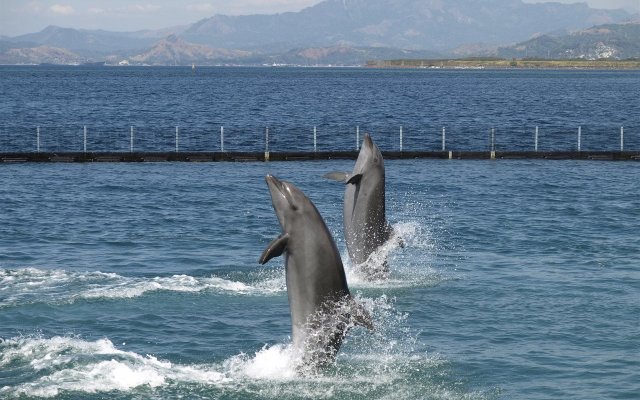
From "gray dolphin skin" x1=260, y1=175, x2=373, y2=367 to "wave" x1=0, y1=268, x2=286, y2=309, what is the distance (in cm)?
835

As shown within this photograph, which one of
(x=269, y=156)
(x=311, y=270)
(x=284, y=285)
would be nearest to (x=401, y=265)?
(x=284, y=285)

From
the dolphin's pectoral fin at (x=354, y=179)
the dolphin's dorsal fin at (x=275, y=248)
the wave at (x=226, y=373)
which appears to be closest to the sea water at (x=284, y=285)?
the wave at (x=226, y=373)

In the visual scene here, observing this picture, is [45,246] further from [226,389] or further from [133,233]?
[226,389]

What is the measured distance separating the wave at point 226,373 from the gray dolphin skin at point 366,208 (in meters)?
4.44

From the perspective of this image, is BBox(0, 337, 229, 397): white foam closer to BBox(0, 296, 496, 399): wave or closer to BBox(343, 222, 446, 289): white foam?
BBox(0, 296, 496, 399): wave

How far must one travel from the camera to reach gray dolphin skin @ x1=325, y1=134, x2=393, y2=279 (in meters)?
25.8

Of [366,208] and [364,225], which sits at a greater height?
[366,208]

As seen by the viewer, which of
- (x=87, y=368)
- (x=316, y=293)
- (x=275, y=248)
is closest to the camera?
(x=275, y=248)

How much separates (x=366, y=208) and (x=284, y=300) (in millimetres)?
2828

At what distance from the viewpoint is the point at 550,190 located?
49.4m

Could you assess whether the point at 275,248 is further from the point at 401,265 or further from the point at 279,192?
the point at 401,265

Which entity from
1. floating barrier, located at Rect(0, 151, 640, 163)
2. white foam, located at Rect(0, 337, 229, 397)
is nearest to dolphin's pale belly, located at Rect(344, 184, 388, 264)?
white foam, located at Rect(0, 337, 229, 397)

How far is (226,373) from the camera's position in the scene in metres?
20.0

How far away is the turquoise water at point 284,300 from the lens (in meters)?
19.8
